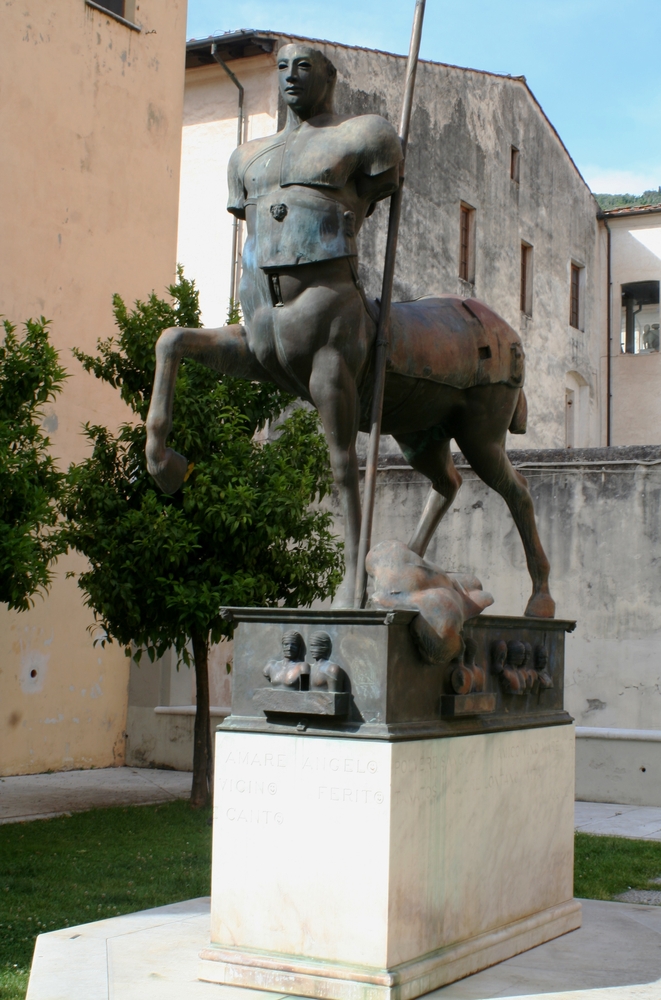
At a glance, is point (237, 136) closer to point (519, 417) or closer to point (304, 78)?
point (519, 417)

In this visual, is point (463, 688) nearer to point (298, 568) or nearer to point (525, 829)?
point (525, 829)

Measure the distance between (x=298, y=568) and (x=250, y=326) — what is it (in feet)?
17.1

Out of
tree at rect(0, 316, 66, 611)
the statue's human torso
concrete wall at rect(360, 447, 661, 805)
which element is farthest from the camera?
concrete wall at rect(360, 447, 661, 805)

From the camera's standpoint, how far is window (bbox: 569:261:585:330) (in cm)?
2500

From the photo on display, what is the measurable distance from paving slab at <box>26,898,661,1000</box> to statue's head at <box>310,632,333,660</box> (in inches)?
46.1

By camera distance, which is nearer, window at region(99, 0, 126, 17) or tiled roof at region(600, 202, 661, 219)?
window at region(99, 0, 126, 17)

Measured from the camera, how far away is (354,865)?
4074 millimetres

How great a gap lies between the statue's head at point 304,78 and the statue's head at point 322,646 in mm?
2035

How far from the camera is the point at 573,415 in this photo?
24875mm

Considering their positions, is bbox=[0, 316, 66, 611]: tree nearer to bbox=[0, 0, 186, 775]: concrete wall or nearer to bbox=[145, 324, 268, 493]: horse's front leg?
bbox=[0, 0, 186, 775]: concrete wall

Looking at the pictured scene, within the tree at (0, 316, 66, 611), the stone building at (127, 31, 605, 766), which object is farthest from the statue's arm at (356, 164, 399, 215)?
the stone building at (127, 31, 605, 766)

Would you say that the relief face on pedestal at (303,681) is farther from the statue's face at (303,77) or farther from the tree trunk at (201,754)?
the tree trunk at (201,754)

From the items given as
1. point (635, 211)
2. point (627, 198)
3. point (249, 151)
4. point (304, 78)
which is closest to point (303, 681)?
point (249, 151)

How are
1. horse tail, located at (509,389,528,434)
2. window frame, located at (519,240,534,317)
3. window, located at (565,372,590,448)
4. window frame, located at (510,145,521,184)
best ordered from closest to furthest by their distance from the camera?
1. horse tail, located at (509,389,528,434)
2. window frame, located at (510,145,521,184)
3. window frame, located at (519,240,534,317)
4. window, located at (565,372,590,448)
